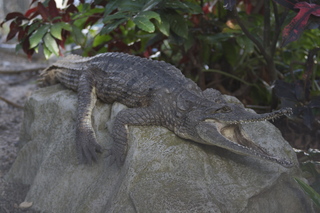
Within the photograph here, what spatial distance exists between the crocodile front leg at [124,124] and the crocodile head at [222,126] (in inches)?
9.9

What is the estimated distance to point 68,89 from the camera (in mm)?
3344

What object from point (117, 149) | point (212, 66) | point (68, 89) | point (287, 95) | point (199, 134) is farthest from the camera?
point (212, 66)

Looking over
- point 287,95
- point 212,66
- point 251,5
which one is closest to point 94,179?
point 287,95

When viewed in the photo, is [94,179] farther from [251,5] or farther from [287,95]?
[251,5]

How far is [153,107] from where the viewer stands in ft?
8.39

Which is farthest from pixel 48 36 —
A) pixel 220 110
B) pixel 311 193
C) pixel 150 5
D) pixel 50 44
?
pixel 311 193

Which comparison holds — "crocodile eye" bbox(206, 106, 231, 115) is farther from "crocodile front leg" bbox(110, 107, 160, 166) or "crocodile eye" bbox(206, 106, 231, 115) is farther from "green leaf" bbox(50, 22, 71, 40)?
"green leaf" bbox(50, 22, 71, 40)

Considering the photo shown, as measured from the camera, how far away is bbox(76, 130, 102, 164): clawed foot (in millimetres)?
2602

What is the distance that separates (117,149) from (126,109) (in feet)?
1.04

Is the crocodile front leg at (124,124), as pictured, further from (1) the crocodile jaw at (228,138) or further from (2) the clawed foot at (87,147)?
(1) the crocodile jaw at (228,138)

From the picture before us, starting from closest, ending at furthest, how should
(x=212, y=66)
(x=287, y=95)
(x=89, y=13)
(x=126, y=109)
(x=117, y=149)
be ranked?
(x=117, y=149) → (x=126, y=109) → (x=287, y=95) → (x=89, y=13) → (x=212, y=66)

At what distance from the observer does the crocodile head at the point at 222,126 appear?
2.14 meters

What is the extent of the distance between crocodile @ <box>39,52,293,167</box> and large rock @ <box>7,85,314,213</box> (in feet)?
0.27

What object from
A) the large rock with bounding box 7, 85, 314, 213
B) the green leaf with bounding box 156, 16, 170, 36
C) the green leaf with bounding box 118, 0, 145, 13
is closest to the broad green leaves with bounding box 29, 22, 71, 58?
the green leaf with bounding box 118, 0, 145, 13
